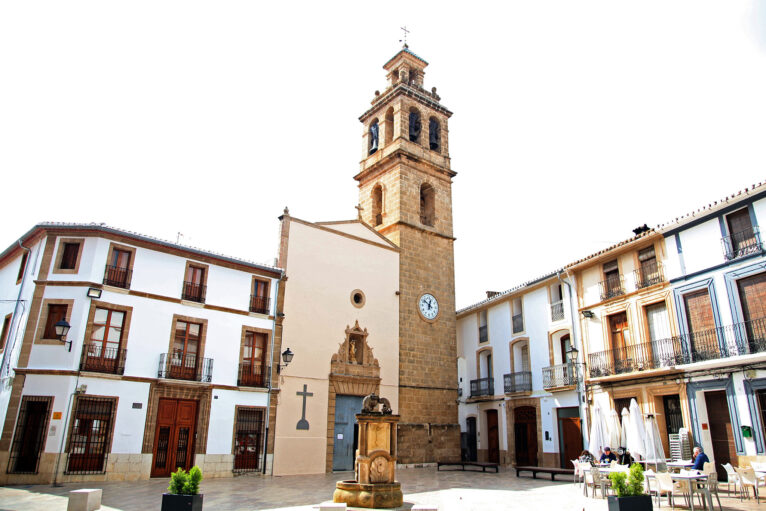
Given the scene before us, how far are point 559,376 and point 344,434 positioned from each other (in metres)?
7.94

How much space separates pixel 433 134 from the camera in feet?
85.5

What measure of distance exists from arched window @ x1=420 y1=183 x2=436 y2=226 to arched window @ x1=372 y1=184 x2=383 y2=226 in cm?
189

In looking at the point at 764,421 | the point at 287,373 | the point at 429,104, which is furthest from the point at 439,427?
the point at 429,104

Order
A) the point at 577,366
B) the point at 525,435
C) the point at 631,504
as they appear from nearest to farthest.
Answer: the point at 631,504
the point at 577,366
the point at 525,435

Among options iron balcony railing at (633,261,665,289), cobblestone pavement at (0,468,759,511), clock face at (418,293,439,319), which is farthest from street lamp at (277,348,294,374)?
iron balcony railing at (633,261,665,289)

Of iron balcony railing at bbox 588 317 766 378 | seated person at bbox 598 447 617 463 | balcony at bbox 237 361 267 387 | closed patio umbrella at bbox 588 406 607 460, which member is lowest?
seated person at bbox 598 447 617 463

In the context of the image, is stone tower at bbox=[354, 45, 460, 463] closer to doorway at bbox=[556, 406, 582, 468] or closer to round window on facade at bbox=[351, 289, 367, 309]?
round window on facade at bbox=[351, 289, 367, 309]

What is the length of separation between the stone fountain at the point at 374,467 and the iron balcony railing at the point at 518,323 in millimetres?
11947

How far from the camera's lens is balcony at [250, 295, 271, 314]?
1786 cm

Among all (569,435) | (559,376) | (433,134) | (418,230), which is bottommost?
(569,435)

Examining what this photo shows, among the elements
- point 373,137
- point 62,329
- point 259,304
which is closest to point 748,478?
point 259,304

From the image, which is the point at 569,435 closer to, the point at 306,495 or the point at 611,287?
the point at 611,287

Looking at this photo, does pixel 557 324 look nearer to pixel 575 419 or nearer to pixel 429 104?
pixel 575 419

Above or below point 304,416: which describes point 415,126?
above
